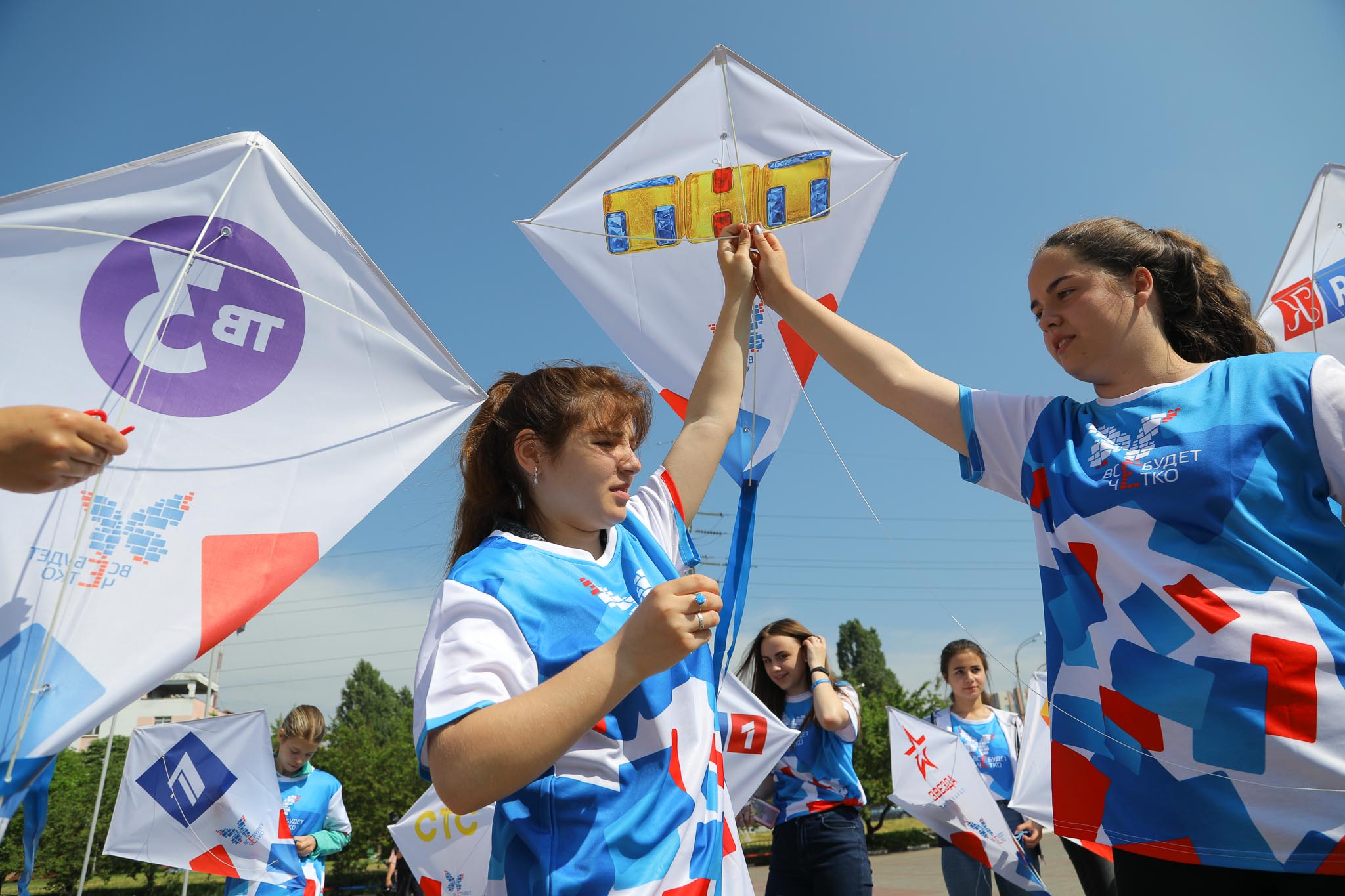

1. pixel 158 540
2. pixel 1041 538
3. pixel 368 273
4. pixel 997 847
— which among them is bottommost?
pixel 997 847

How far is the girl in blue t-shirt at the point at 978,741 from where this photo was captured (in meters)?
4.85

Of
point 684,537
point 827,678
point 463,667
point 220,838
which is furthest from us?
point 220,838

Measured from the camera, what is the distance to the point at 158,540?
7.38 ft

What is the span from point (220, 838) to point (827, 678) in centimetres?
438

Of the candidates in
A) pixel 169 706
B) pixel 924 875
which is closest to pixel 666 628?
pixel 924 875

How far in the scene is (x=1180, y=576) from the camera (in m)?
1.48

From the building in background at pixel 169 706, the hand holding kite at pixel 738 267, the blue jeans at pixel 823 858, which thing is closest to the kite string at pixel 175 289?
the hand holding kite at pixel 738 267

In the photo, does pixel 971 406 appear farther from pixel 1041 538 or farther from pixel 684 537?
pixel 684 537

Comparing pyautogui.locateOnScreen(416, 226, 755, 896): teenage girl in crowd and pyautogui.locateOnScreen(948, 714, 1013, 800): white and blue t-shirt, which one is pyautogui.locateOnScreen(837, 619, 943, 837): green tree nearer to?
pyautogui.locateOnScreen(948, 714, 1013, 800): white and blue t-shirt

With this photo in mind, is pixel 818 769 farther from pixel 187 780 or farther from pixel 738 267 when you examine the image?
pixel 187 780

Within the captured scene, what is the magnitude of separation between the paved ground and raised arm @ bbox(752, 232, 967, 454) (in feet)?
17.0

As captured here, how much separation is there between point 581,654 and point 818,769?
3.25 meters

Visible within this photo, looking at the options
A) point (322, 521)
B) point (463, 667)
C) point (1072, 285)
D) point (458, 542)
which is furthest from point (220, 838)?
point (1072, 285)

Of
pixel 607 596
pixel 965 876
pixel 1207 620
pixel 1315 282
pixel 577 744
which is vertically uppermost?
pixel 1315 282
